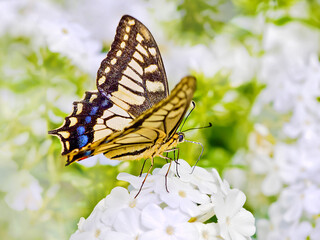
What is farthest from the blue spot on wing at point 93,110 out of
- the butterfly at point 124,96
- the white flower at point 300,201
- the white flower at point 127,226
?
the white flower at point 300,201

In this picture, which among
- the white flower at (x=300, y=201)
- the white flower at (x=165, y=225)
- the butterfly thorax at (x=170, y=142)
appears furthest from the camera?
the white flower at (x=300, y=201)

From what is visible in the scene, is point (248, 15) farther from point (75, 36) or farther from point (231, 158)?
point (75, 36)

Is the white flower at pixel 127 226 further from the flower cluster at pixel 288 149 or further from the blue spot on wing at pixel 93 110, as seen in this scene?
the flower cluster at pixel 288 149

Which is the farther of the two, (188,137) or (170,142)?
(188,137)

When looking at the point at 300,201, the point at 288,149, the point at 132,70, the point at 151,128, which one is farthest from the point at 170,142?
the point at 288,149

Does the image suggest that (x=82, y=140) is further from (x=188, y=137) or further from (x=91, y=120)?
(x=188, y=137)

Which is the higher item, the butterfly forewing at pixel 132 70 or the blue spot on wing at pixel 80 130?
the butterfly forewing at pixel 132 70

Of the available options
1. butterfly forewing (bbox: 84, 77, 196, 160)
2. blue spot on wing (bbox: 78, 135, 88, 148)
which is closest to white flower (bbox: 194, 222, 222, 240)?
butterfly forewing (bbox: 84, 77, 196, 160)

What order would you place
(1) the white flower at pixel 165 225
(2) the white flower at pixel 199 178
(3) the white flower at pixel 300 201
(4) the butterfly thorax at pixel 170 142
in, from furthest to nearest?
(3) the white flower at pixel 300 201
(4) the butterfly thorax at pixel 170 142
(2) the white flower at pixel 199 178
(1) the white flower at pixel 165 225
